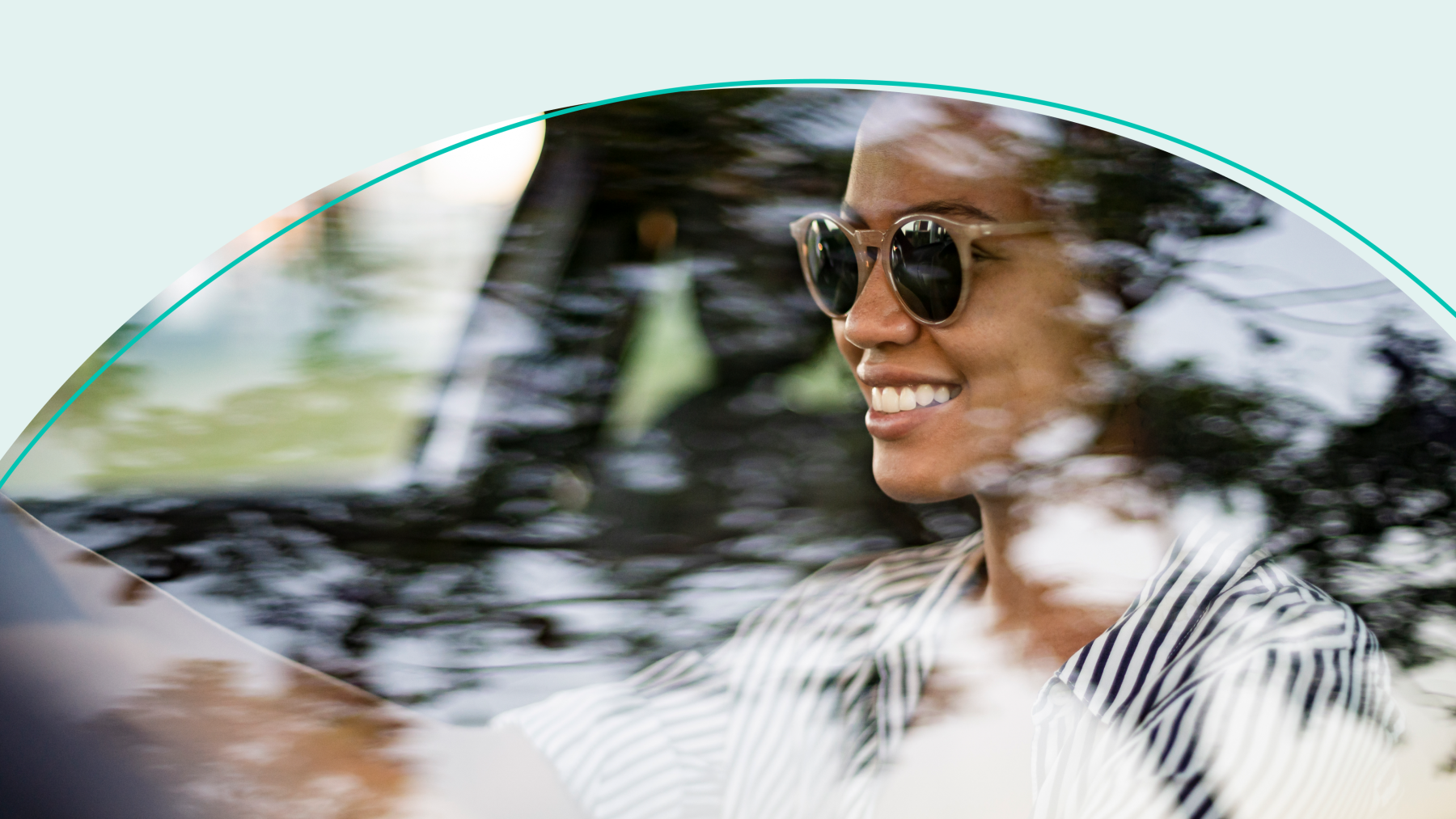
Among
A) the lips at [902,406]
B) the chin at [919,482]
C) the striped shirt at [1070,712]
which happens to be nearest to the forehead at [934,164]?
the lips at [902,406]

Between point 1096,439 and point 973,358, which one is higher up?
point 973,358

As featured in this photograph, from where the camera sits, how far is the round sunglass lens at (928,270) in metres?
1.58

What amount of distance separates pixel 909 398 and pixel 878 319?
131 mm

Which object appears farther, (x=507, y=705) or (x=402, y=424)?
(x=402, y=424)

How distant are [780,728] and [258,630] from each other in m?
0.78

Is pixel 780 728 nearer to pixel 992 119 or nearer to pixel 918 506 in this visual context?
pixel 918 506

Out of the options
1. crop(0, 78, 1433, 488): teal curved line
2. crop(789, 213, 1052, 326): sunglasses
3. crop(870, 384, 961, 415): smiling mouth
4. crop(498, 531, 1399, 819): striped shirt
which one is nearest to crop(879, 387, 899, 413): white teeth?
crop(870, 384, 961, 415): smiling mouth

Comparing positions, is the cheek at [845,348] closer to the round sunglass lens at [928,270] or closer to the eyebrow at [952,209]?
the round sunglass lens at [928,270]

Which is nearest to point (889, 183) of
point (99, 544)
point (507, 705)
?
point (507, 705)

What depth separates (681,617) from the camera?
60.5 inches

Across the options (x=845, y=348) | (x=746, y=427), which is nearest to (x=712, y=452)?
(x=746, y=427)

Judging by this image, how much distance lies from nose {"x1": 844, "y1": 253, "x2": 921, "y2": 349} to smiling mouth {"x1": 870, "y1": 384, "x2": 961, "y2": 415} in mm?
74

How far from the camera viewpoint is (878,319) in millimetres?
1604

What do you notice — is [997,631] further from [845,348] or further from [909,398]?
[845,348]
